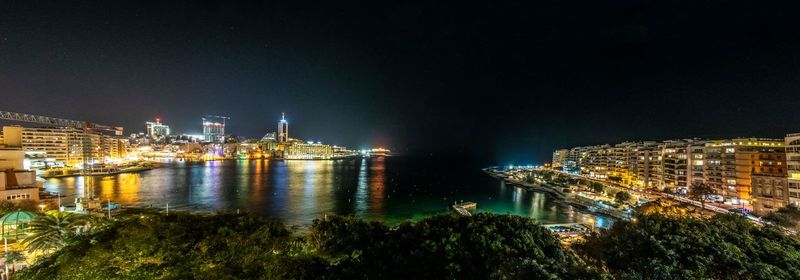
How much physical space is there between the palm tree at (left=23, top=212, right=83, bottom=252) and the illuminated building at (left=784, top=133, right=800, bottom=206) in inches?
1114

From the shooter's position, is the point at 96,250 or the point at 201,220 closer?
the point at 96,250

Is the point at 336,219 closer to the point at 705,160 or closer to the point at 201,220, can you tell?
the point at 201,220

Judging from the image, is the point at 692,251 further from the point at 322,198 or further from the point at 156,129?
the point at 156,129

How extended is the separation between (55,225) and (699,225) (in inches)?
573

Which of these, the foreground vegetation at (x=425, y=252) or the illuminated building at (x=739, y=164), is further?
the illuminated building at (x=739, y=164)

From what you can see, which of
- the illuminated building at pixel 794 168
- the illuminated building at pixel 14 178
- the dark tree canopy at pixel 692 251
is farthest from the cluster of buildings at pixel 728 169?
the illuminated building at pixel 14 178

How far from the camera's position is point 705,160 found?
90.1 ft

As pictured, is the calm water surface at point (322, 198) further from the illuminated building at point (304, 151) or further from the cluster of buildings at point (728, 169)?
the illuminated building at point (304, 151)

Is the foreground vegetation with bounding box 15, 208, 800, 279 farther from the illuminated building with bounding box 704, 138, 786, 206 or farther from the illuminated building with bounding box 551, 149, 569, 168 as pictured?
the illuminated building with bounding box 551, 149, 569, 168

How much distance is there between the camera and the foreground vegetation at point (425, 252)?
5152 mm

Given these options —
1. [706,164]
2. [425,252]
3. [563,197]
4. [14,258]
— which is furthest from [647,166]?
[14,258]

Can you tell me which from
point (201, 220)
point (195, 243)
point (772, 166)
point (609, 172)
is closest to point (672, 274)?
point (195, 243)

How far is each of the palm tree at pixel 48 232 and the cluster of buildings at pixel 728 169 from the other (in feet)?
94.4

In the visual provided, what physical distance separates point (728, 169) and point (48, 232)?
117 ft
